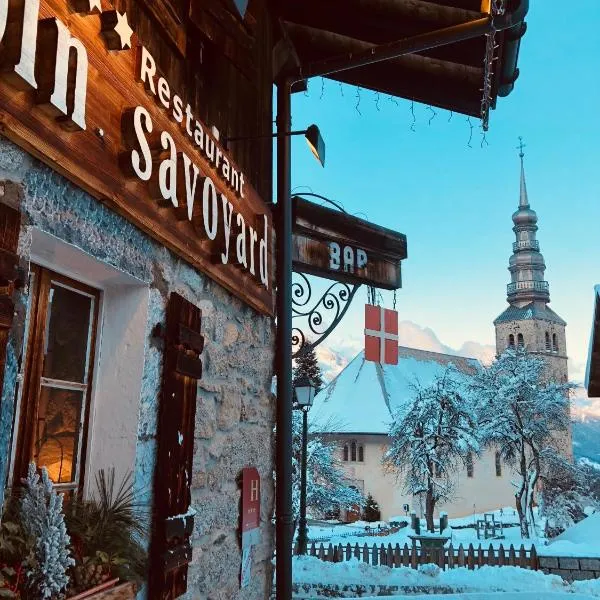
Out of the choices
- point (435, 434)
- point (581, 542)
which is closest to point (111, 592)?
point (581, 542)

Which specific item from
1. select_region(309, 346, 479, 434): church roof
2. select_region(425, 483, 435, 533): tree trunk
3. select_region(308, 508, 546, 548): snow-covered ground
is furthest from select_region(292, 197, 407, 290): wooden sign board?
select_region(309, 346, 479, 434): church roof

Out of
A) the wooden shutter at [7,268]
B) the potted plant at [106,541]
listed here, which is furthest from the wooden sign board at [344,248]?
the wooden shutter at [7,268]

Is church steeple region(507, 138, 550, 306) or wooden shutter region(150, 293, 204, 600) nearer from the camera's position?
wooden shutter region(150, 293, 204, 600)

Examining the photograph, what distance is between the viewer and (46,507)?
1.75 meters

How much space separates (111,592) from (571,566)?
10.4 meters

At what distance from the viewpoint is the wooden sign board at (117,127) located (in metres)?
1.66

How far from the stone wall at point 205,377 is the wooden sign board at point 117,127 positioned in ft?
0.21

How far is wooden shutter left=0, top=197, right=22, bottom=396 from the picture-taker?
156cm

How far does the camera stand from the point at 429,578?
9.58m

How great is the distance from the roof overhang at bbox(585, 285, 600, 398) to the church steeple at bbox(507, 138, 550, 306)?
4935 centimetres

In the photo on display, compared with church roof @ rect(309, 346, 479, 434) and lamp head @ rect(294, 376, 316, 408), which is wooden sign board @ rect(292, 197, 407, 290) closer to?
lamp head @ rect(294, 376, 316, 408)

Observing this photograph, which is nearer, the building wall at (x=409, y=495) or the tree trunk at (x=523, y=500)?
the tree trunk at (x=523, y=500)

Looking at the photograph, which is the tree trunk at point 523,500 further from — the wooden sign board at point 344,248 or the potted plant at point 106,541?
the potted plant at point 106,541

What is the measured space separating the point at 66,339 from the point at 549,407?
2496 cm
